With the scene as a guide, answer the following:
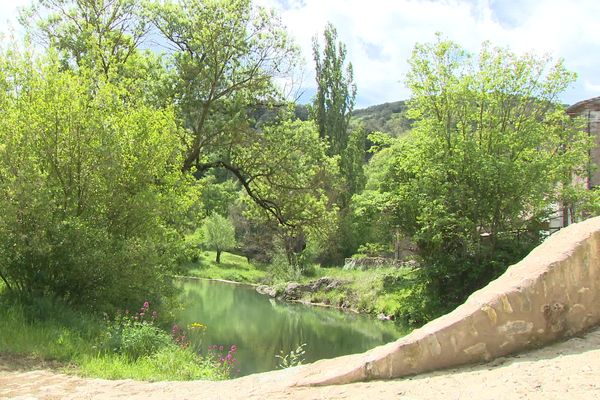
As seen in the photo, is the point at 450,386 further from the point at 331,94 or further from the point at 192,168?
the point at 331,94

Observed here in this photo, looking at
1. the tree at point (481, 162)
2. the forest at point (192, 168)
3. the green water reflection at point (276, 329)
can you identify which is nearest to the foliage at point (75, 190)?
the forest at point (192, 168)

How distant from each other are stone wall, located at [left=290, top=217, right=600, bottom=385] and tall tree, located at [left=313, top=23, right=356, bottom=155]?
1520 inches

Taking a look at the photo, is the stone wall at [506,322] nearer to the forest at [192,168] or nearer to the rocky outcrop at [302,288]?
the forest at [192,168]

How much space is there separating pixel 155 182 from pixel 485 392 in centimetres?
962

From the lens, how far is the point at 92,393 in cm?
602

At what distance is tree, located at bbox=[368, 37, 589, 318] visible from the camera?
18.3 metres

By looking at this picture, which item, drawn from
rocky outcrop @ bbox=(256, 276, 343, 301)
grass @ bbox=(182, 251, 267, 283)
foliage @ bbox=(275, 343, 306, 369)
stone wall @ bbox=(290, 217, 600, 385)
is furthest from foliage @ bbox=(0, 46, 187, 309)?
grass @ bbox=(182, 251, 267, 283)

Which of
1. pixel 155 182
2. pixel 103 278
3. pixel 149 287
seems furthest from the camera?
pixel 155 182

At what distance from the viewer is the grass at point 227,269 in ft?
162

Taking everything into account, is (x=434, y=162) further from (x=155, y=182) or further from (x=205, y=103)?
(x=155, y=182)

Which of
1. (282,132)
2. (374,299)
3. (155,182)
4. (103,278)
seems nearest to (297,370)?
(103,278)

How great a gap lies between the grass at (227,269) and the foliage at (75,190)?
3490cm

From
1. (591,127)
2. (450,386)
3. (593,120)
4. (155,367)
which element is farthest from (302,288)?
(450,386)

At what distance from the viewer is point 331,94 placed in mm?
45000
